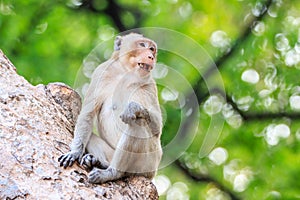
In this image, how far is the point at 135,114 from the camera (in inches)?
177

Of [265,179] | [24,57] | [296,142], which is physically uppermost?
[296,142]

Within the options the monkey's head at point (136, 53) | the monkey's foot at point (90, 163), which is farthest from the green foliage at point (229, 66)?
the monkey's foot at point (90, 163)

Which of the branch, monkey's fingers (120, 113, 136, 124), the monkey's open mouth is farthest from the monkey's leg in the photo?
the branch

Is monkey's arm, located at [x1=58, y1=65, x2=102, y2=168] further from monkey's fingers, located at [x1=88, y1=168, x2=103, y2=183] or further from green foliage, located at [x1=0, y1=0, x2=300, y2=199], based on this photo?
green foliage, located at [x1=0, y1=0, x2=300, y2=199]

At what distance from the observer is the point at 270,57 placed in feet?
32.3

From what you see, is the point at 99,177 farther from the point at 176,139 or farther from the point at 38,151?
the point at 176,139

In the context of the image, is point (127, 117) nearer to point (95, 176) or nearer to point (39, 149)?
point (95, 176)

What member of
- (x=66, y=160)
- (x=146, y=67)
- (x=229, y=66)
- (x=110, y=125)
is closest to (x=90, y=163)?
(x=66, y=160)

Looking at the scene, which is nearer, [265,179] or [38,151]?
[38,151]

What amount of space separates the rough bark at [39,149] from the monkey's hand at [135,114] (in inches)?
17.2

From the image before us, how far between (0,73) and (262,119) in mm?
5962

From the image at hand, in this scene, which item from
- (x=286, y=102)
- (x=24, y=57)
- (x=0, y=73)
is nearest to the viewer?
(x=0, y=73)

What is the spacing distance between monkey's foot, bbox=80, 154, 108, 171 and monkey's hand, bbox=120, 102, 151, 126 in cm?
36

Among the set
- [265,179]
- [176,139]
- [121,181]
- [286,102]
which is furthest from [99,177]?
[286,102]
